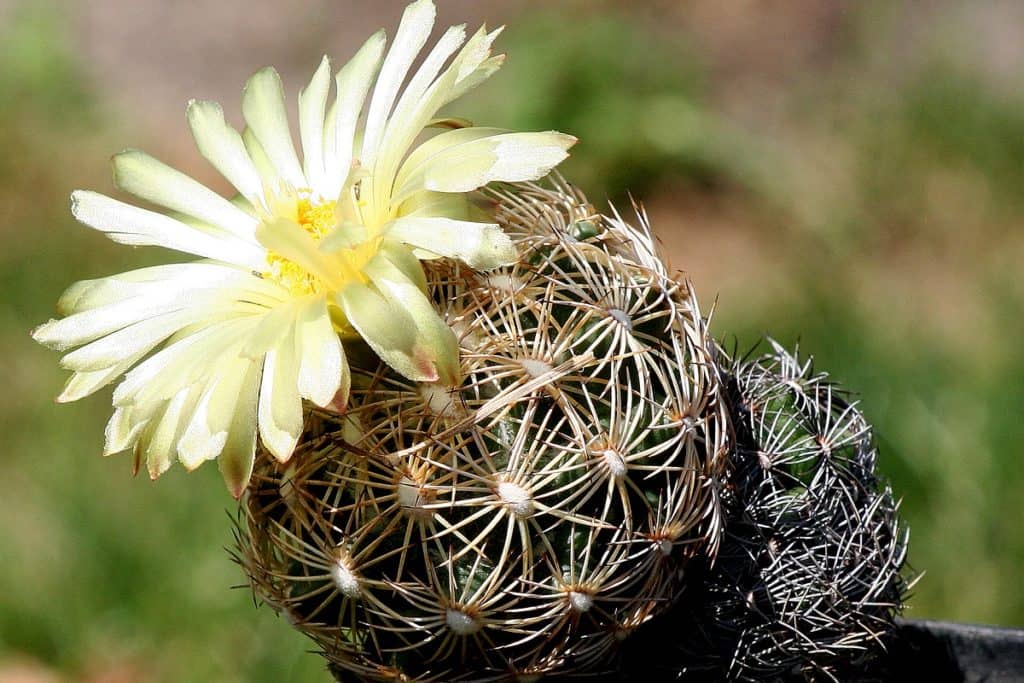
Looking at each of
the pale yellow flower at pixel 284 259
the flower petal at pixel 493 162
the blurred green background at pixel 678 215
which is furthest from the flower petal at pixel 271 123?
A: the blurred green background at pixel 678 215

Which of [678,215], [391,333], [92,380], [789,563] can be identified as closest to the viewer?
[391,333]

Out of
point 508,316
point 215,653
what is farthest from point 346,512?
point 215,653

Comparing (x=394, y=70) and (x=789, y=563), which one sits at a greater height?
(x=394, y=70)

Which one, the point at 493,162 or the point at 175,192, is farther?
the point at 175,192

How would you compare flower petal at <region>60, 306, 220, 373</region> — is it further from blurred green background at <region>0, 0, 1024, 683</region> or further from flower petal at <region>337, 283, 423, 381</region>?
blurred green background at <region>0, 0, 1024, 683</region>

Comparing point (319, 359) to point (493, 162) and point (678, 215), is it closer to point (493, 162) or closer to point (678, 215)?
point (493, 162)

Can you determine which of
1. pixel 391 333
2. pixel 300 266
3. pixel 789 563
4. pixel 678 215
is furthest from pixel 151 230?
pixel 678 215
